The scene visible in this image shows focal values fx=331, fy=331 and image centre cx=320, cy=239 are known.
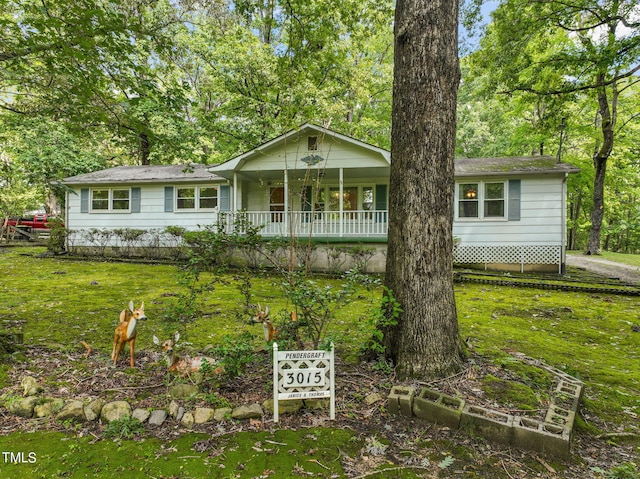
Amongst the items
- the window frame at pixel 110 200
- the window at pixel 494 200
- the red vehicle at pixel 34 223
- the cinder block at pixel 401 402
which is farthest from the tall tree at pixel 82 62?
the red vehicle at pixel 34 223

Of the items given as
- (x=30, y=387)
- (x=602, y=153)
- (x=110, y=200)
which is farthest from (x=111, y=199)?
(x=602, y=153)

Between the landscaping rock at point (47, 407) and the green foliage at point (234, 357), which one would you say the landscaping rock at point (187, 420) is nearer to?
the green foliage at point (234, 357)

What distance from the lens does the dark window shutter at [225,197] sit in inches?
541

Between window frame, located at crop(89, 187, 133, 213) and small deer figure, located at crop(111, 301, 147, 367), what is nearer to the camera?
small deer figure, located at crop(111, 301, 147, 367)

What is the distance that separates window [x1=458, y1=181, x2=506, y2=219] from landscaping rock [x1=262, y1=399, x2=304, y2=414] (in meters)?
11.2

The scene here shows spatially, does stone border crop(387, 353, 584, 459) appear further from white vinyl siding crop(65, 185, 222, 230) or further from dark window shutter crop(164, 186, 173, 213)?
dark window shutter crop(164, 186, 173, 213)

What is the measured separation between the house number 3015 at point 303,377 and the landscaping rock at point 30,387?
6.73 feet

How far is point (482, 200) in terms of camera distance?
11961mm

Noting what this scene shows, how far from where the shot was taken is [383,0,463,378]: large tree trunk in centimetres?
299

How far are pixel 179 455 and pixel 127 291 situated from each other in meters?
6.56

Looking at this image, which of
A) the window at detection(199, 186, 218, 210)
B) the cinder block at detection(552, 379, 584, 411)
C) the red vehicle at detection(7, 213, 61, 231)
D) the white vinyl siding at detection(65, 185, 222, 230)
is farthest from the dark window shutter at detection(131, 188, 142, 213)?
the cinder block at detection(552, 379, 584, 411)

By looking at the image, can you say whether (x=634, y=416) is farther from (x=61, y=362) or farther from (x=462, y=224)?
(x=462, y=224)

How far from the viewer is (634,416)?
8.99ft

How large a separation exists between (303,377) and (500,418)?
57.3 inches
